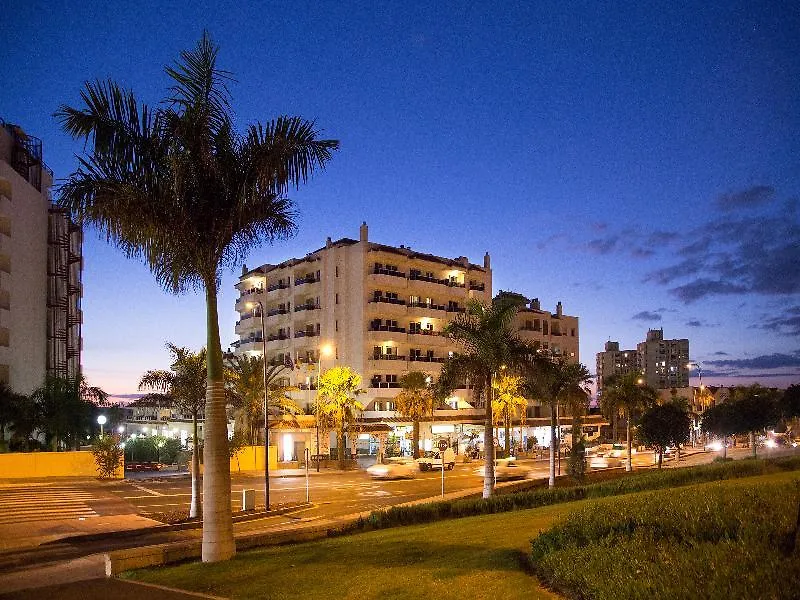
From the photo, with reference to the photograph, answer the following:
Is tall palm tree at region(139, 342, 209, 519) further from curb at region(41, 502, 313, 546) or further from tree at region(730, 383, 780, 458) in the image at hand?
tree at region(730, 383, 780, 458)

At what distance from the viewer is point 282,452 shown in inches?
2623

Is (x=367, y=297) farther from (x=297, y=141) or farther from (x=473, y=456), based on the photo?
(x=297, y=141)

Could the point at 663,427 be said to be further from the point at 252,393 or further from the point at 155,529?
the point at 155,529

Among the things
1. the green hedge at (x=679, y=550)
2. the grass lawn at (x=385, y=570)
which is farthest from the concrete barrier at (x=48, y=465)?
the green hedge at (x=679, y=550)

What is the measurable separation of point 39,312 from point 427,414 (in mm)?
34621

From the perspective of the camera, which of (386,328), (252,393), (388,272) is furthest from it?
(388,272)

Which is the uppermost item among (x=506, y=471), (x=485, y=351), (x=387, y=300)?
(x=387, y=300)

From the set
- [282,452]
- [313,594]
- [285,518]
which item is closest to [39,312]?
[282,452]

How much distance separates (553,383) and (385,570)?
86.8ft

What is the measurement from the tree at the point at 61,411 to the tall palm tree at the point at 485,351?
3125cm

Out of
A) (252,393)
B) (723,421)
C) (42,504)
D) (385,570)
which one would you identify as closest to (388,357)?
(252,393)

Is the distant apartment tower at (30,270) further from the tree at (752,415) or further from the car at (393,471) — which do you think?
the tree at (752,415)

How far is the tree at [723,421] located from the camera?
5953 centimetres

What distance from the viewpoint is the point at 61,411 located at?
50031 millimetres
